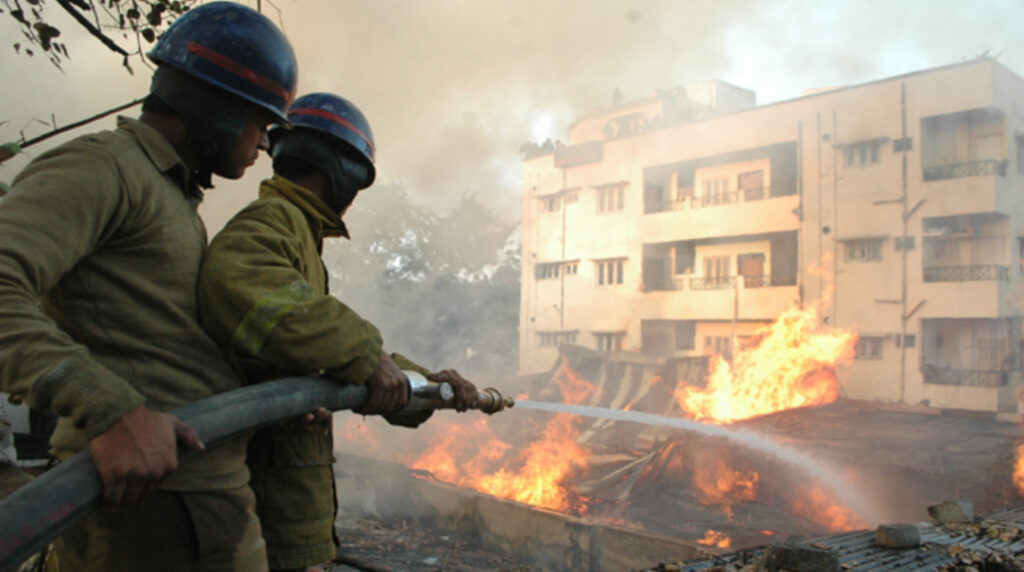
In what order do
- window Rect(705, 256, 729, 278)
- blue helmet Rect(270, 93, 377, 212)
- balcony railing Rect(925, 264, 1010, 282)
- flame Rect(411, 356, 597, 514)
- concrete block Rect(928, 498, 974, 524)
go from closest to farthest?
blue helmet Rect(270, 93, 377, 212)
concrete block Rect(928, 498, 974, 524)
flame Rect(411, 356, 597, 514)
balcony railing Rect(925, 264, 1010, 282)
window Rect(705, 256, 729, 278)

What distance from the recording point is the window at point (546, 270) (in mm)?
32625

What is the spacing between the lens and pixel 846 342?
22.2 m

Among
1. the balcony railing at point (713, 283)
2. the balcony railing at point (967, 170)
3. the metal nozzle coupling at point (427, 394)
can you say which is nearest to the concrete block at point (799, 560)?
the metal nozzle coupling at point (427, 394)

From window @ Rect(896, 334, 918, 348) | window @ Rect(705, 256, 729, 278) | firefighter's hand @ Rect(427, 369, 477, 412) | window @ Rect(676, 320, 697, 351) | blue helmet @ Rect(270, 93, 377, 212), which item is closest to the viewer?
firefighter's hand @ Rect(427, 369, 477, 412)

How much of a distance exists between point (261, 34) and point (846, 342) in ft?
77.3

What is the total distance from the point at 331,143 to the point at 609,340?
92.5ft

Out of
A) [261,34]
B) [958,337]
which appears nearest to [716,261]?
[958,337]

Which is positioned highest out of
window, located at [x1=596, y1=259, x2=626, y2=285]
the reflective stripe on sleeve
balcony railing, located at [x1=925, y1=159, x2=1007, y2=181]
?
balcony railing, located at [x1=925, y1=159, x2=1007, y2=181]

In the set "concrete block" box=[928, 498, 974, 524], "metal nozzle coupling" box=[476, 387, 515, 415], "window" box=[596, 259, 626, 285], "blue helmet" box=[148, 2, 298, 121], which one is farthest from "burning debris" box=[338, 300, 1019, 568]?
"blue helmet" box=[148, 2, 298, 121]

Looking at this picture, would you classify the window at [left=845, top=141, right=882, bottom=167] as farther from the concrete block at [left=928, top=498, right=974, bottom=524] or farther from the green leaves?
the green leaves

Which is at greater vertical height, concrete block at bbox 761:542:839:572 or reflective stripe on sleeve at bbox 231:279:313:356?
reflective stripe on sleeve at bbox 231:279:313:356

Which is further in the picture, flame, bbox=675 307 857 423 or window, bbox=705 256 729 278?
window, bbox=705 256 729 278

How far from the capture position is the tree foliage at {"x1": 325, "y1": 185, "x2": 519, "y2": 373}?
33500 mm

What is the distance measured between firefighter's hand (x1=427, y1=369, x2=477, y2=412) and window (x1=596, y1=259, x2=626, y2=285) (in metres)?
27.9
